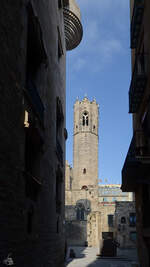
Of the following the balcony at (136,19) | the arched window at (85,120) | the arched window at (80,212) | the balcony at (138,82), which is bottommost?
the arched window at (80,212)

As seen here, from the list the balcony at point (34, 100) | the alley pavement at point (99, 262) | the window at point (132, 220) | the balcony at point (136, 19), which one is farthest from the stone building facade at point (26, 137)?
the window at point (132, 220)

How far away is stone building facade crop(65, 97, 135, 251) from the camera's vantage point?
51.2m

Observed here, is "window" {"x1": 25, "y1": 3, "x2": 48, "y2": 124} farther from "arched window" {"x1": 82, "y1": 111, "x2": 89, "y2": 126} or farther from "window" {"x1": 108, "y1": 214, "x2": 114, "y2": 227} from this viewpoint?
"arched window" {"x1": 82, "y1": 111, "x2": 89, "y2": 126}

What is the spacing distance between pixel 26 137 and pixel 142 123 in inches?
198

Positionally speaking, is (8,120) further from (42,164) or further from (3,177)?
(42,164)

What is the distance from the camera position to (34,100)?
8969mm

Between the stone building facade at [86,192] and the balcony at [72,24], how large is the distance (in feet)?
115

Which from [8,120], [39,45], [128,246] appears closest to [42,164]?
[39,45]

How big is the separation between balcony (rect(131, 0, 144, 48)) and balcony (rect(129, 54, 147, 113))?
1.19 m

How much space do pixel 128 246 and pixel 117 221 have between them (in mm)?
4090

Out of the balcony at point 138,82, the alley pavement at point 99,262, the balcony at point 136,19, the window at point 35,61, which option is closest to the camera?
the window at point 35,61

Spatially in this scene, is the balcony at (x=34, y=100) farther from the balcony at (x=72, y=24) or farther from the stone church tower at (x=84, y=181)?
the stone church tower at (x=84, y=181)

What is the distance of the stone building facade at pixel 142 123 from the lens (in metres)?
10.5

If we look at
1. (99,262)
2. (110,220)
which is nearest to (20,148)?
(99,262)
